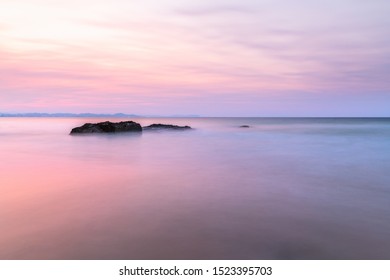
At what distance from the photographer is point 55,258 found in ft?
16.5

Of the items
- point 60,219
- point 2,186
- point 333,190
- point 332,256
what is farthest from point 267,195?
point 2,186

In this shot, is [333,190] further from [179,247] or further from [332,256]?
[179,247]

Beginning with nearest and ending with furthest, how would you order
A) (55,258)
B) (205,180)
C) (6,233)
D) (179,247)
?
(55,258)
(179,247)
(6,233)
(205,180)

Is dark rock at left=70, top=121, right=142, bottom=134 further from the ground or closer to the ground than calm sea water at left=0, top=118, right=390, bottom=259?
further from the ground

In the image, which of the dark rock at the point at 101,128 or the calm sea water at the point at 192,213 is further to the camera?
the dark rock at the point at 101,128

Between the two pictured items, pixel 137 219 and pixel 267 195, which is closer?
pixel 137 219

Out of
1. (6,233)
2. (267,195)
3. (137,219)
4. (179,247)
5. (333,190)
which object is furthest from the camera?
(333,190)

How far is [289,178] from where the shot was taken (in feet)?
37.6

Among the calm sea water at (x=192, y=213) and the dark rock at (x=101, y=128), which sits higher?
the dark rock at (x=101, y=128)

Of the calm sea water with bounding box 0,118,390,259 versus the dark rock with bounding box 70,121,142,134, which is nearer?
the calm sea water with bounding box 0,118,390,259

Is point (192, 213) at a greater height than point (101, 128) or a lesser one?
lesser

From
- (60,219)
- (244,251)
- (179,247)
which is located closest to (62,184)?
(60,219)

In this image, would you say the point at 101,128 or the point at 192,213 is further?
the point at 101,128

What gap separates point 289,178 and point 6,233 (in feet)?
28.9
